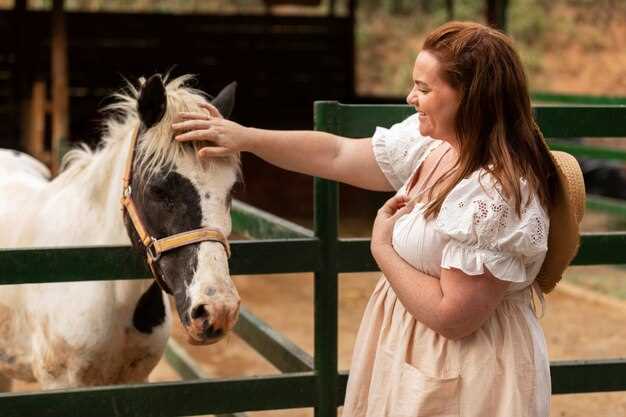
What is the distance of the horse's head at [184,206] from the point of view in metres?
2.14

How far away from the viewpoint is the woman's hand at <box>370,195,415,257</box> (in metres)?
1.98

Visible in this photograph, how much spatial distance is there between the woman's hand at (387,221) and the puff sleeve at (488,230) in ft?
0.56

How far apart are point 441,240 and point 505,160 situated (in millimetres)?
202

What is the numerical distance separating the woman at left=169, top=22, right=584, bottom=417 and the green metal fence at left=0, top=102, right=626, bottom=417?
569 millimetres

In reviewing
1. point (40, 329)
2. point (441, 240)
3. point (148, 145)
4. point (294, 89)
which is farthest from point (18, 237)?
point (294, 89)

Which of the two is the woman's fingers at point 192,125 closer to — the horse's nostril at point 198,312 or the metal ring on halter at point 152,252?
the metal ring on halter at point 152,252

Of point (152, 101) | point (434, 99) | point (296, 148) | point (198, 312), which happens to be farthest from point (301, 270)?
point (434, 99)

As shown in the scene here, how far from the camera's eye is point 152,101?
2.36m

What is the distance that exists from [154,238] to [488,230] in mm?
922

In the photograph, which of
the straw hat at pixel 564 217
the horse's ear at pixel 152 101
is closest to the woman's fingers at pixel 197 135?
the horse's ear at pixel 152 101

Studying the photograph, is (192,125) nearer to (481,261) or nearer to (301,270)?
(301,270)

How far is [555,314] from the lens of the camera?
667 centimetres

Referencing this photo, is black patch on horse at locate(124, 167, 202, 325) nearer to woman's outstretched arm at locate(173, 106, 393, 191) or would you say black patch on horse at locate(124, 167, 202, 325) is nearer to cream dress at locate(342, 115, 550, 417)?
woman's outstretched arm at locate(173, 106, 393, 191)

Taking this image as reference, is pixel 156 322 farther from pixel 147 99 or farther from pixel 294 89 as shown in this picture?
pixel 294 89
